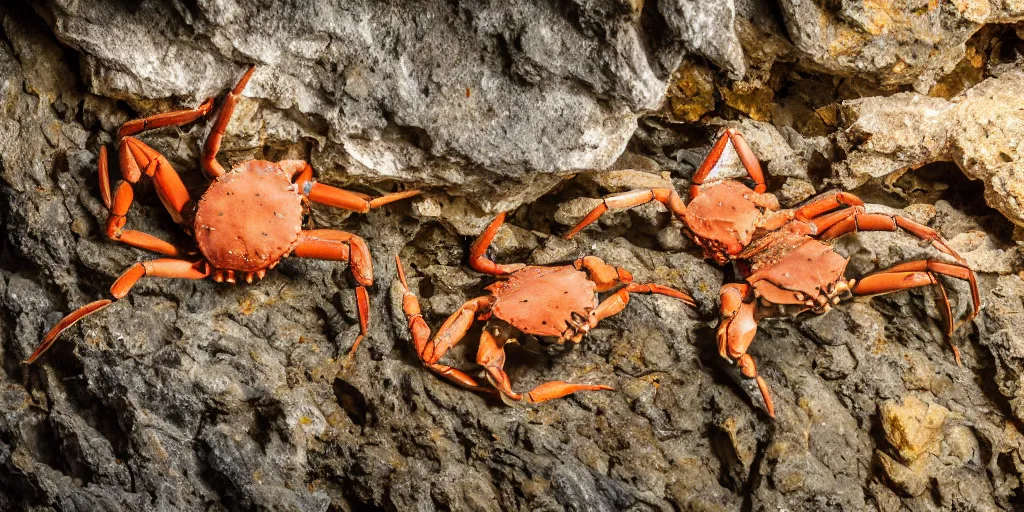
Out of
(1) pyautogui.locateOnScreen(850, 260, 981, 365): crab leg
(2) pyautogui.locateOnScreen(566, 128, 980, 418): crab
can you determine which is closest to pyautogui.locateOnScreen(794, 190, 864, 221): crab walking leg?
(2) pyautogui.locateOnScreen(566, 128, 980, 418): crab

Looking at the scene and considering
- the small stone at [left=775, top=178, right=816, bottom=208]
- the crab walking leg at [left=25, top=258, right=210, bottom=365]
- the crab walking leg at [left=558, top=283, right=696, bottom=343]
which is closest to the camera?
the crab walking leg at [left=25, top=258, right=210, bottom=365]

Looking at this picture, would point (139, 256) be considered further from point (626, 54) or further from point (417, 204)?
point (626, 54)

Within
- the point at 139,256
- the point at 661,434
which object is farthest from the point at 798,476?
the point at 139,256

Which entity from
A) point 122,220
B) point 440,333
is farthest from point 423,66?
point 122,220

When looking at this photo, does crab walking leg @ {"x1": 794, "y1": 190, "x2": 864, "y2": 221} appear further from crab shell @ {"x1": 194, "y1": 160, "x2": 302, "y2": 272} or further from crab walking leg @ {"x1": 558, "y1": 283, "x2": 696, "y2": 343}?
crab shell @ {"x1": 194, "y1": 160, "x2": 302, "y2": 272}

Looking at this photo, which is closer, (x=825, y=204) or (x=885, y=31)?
(x=885, y=31)

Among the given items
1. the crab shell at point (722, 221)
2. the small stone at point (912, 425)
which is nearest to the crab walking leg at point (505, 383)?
the crab shell at point (722, 221)

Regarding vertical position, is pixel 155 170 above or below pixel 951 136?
below

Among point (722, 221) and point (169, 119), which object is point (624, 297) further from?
point (169, 119)
